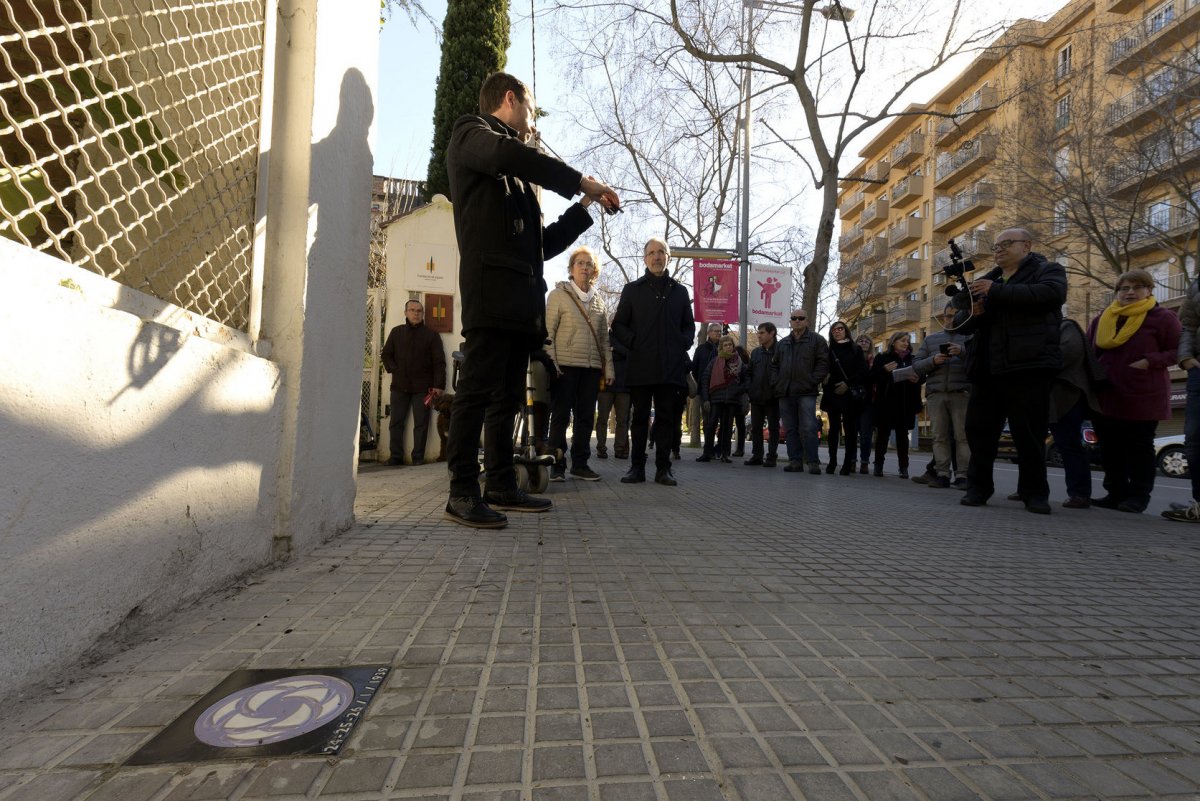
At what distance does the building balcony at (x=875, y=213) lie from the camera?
165 ft

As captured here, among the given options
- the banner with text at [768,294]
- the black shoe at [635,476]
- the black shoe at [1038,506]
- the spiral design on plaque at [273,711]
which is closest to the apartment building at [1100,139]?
the banner with text at [768,294]

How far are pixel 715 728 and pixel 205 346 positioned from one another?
186 cm

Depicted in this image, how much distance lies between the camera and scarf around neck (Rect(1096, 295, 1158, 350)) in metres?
5.45

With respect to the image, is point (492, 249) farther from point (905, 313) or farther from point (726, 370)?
point (905, 313)

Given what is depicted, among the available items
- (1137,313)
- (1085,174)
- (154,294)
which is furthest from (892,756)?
(1085,174)

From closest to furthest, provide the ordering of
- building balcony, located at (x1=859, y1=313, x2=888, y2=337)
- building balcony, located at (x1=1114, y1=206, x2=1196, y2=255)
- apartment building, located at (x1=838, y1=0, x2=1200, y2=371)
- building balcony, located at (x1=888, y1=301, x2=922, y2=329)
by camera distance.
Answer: apartment building, located at (x1=838, y1=0, x2=1200, y2=371) < building balcony, located at (x1=1114, y1=206, x2=1196, y2=255) < building balcony, located at (x1=888, y1=301, x2=922, y2=329) < building balcony, located at (x1=859, y1=313, x2=888, y2=337)

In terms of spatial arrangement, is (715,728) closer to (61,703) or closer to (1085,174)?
(61,703)

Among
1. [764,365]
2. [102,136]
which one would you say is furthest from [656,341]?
[102,136]

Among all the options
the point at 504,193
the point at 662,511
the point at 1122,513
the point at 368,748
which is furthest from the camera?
the point at 1122,513

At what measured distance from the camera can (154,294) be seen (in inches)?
79.8

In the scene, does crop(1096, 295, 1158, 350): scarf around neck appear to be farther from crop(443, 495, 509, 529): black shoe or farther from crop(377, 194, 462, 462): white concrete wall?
crop(377, 194, 462, 462): white concrete wall

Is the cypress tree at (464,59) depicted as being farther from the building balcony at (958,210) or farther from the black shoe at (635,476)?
the building balcony at (958,210)

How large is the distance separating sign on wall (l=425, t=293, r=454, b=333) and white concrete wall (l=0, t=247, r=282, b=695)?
6158 millimetres

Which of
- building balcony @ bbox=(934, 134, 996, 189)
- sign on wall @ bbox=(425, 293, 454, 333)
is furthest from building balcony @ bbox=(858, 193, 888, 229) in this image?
sign on wall @ bbox=(425, 293, 454, 333)
